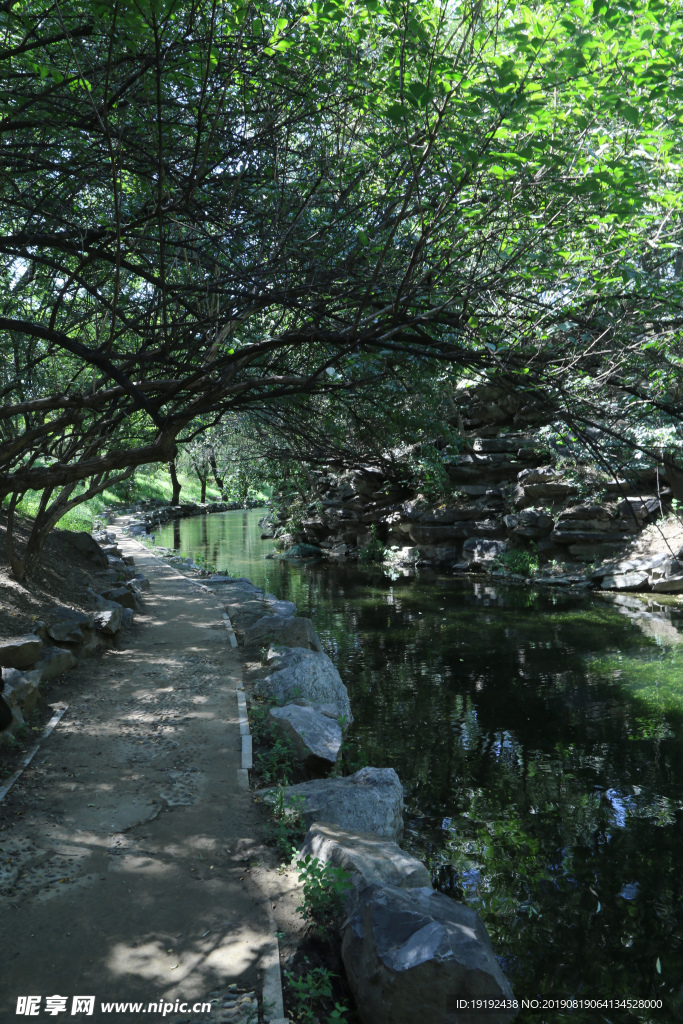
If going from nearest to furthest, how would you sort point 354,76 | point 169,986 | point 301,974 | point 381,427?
point 169,986 < point 301,974 < point 354,76 < point 381,427

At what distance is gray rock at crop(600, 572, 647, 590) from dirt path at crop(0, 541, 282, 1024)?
48.7 feet

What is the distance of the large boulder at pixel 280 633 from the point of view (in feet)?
35.4

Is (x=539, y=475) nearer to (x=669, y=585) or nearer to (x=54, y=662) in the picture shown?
(x=669, y=585)

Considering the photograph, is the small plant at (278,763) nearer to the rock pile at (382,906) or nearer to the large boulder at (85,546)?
the rock pile at (382,906)

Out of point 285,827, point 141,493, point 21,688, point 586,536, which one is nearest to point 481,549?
point 586,536

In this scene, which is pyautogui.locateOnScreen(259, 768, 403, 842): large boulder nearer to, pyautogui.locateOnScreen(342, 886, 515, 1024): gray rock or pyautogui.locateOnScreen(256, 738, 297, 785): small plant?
pyautogui.locateOnScreen(256, 738, 297, 785): small plant

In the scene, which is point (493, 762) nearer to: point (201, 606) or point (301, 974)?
point (301, 974)

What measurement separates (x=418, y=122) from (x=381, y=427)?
5.15 m

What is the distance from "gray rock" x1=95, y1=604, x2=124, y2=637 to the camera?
33.1 ft

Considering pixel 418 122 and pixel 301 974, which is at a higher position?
pixel 418 122

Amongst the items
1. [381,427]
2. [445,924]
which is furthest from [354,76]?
[445,924]

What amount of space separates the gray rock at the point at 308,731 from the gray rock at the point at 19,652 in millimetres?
2751

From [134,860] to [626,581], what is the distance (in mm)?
17767

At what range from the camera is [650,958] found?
5117 mm
